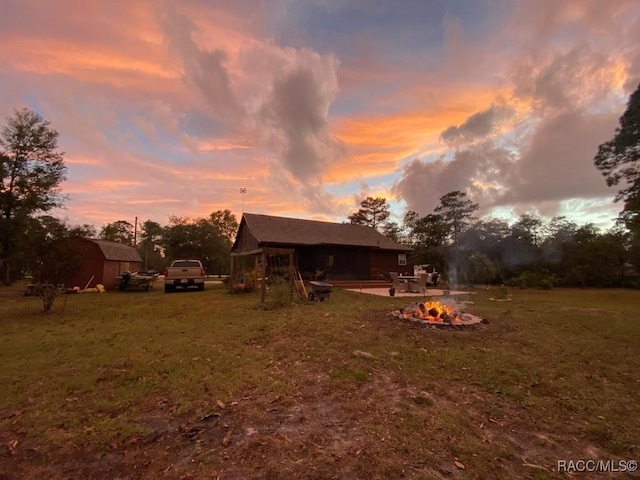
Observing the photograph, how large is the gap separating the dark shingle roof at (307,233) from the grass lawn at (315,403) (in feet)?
55.8

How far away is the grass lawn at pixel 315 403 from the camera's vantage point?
2.93 metres

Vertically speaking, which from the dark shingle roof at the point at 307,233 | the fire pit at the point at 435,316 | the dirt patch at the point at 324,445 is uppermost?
the dark shingle roof at the point at 307,233

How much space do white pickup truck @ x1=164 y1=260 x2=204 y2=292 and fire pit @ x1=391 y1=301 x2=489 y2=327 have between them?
14.8 meters

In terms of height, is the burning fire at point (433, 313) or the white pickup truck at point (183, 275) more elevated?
the white pickup truck at point (183, 275)

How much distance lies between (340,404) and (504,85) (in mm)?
13200

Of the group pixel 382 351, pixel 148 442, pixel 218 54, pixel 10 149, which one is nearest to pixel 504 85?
pixel 218 54

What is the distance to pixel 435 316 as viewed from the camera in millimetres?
8531

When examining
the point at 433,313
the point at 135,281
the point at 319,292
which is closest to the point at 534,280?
the point at 319,292

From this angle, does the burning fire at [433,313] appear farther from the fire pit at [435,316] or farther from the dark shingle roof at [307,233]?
the dark shingle roof at [307,233]

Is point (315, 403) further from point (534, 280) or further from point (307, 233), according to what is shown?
point (534, 280)

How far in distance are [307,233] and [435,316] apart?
62.5 ft

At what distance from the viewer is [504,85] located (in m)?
12.1

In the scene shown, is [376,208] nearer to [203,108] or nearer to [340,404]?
[203,108]

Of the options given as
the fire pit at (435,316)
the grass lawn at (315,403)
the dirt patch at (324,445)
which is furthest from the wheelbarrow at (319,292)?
the dirt patch at (324,445)
